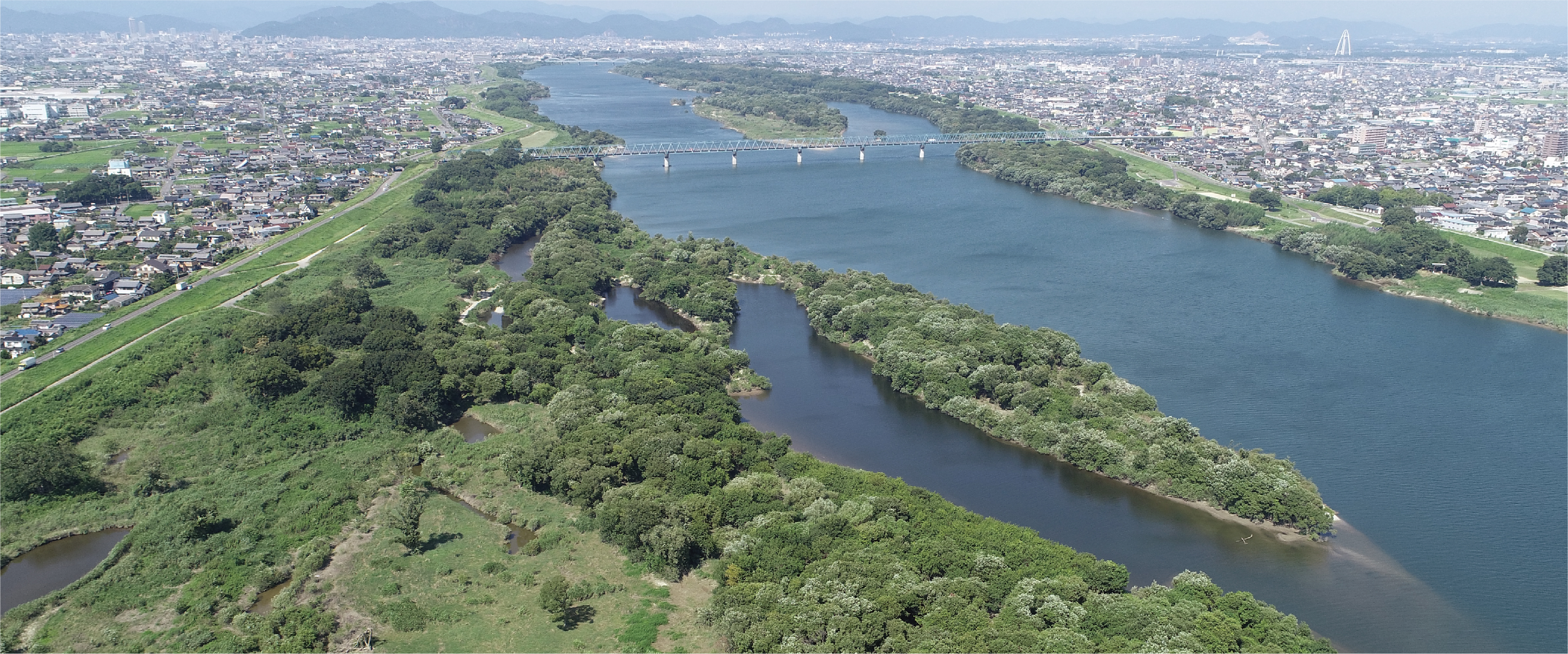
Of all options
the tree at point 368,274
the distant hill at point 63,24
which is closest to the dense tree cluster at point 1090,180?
the tree at point 368,274

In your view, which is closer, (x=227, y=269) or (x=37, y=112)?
(x=227, y=269)

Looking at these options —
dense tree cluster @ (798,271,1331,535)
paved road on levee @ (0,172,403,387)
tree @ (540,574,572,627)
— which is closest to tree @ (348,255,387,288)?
paved road on levee @ (0,172,403,387)

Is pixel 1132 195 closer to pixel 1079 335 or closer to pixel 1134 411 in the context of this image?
pixel 1079 335

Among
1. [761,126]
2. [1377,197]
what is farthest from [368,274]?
[761,126]

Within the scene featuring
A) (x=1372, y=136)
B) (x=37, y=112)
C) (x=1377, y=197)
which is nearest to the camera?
(x=1377, y=197)

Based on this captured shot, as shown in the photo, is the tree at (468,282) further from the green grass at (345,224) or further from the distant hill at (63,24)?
the distant hill at (63,24)

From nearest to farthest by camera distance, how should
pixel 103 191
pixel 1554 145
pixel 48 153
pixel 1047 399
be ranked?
pixel 1047 399, pixel 103 191, pixel 48 153, pixel 1554 145

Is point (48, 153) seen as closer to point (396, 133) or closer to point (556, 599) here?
point (396, 133)

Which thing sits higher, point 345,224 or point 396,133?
point 396,133
